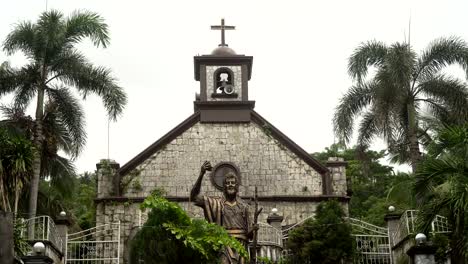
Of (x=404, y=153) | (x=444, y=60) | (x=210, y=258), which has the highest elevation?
(x=444, y=60)

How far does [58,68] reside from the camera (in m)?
23.7

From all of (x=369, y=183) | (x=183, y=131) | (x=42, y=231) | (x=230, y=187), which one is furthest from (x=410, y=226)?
(x=369, y=183)

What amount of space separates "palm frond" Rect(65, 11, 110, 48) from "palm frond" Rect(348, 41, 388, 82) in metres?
7.48

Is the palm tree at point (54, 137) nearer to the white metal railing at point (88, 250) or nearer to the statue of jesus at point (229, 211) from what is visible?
the white metal railing at point (88, 250)

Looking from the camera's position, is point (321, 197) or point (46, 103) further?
point (321, 197)

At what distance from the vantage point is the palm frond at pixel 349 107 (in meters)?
24.7

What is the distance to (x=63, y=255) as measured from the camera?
19.3 meters

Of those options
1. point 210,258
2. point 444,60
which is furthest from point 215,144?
point 210,258


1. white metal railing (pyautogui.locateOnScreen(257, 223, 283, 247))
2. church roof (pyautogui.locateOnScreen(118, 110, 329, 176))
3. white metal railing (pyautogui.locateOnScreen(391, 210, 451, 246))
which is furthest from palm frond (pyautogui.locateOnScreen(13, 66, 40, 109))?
white metal railing (pyautogui.locateOnScreen(391, 210, 451, 246))

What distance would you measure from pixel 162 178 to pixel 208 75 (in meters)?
4.68

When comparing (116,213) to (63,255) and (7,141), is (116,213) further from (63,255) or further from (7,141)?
(7,141)

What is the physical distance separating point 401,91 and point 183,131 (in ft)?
26.4

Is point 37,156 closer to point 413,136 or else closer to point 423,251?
point 413,136

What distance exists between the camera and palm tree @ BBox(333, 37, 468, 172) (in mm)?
22922
